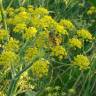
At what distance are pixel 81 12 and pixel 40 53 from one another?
6.11ft

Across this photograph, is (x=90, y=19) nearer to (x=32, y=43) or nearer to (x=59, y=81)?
(x=59, y=81)

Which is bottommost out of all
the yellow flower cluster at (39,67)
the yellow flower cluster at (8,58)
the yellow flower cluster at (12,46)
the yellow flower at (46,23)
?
the yellow flower cluster at (39,67)

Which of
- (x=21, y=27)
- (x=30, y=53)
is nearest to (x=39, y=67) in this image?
(x=30, y=53)

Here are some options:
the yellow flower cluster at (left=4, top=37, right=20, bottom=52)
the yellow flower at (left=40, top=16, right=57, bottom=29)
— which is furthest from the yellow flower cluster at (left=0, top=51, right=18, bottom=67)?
the yellow flower at (left=40, top=16, right=57, bottom=29)

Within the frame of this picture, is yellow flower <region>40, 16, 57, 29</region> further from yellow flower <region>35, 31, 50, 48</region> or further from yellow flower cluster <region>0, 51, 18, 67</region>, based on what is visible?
yellow flower cluster <region>0, 51, 18, 67</region>

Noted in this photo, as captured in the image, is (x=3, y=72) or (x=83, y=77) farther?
(x=83, y=77)

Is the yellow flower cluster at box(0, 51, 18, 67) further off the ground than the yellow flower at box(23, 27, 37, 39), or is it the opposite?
the yellow flower at box(23, 27, 37, 39)

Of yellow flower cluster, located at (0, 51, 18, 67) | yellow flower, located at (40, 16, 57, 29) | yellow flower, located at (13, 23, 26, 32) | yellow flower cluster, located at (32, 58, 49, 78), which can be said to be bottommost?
yellow flower cluster, located at (32, 58, 49, 78)

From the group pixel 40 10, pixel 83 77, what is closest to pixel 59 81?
pixel 83 77

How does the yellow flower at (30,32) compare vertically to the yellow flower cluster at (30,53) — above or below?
above

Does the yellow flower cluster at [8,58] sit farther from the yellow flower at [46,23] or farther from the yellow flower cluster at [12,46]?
the yellow flower at [46,23]

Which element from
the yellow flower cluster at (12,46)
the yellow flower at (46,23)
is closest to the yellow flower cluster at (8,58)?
the yellow flower cluster at (12,46)

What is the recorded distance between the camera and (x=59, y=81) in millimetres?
2170

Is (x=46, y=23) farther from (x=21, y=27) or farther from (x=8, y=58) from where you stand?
(x=8, y=58)
